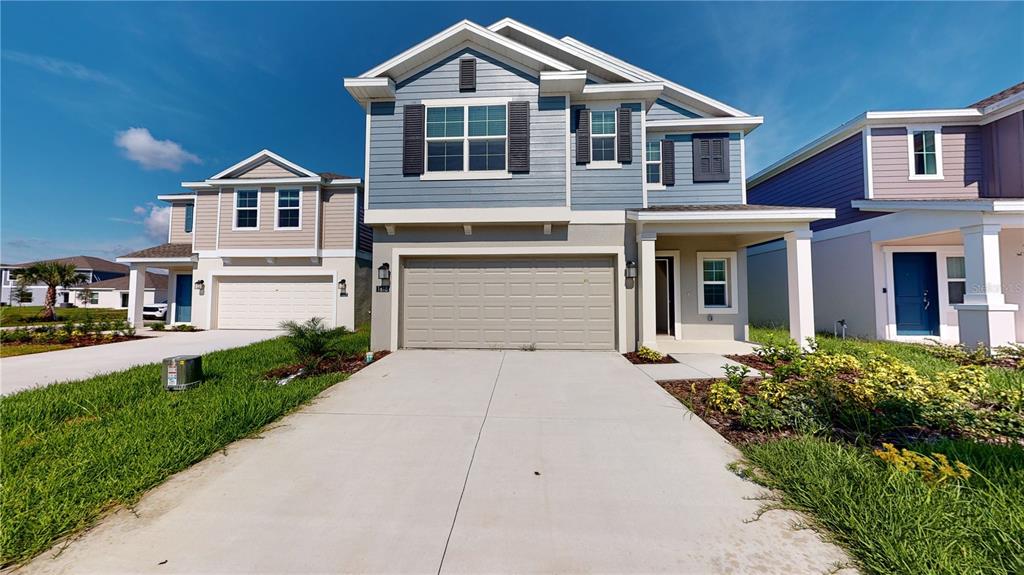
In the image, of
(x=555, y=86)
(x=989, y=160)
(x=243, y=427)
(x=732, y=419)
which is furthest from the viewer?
(x=989, y=160)

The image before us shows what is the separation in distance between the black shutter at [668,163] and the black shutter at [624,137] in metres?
2.16

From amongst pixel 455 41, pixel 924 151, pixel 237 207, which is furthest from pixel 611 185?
pixel 237 207

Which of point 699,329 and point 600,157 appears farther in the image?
point 699,329

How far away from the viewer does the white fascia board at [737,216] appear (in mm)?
6957

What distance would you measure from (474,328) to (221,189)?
10906 mm

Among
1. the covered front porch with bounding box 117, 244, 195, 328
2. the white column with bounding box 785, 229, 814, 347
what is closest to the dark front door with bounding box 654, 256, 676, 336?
the white column with bounding box 785, 229, 814, 347

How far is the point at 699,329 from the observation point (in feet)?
29.0

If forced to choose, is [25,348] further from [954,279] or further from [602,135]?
[954,279]

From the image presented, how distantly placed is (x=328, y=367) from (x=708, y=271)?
8696 mm

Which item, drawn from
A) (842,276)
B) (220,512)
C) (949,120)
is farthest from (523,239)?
(949,120)

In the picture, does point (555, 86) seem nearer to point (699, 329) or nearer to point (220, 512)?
point (699, 329)

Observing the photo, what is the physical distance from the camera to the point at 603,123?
7559 millimetres

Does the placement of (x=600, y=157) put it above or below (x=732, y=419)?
above

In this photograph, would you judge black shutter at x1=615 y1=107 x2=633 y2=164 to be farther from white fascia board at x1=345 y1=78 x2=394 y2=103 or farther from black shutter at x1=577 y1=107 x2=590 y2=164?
white fascia board at x1=345 y1=78 x2=394 y2=103
